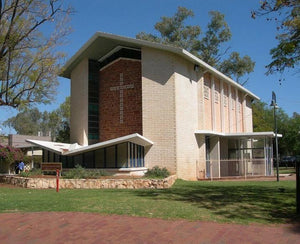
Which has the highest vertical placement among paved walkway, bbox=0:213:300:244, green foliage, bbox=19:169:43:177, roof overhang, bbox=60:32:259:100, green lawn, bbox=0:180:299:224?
roof overhang, bbox=60:32:259:100

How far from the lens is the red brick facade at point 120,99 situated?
73.4ft

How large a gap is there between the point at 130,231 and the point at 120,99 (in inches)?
631

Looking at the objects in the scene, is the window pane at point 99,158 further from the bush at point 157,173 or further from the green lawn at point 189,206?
the green lawn at point 189,206

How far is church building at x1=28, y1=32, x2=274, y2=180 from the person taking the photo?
67.1ft

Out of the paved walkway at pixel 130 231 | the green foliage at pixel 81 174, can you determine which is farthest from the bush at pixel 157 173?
the paved walkway at pixel 130 231

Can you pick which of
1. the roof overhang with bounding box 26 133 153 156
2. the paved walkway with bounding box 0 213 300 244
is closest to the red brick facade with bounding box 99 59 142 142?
the roof overhang with bounding box 26 133 153 156

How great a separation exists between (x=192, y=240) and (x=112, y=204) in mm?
4263

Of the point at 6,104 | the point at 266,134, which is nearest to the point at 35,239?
the point at 6,104

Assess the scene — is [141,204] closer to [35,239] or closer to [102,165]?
[35,239]

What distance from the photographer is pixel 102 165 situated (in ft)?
68.7

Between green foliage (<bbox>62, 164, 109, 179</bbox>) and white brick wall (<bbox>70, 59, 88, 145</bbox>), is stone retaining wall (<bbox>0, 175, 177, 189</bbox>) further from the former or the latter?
white brick wall (<bbox>70, 59, 88, 145</bbox>)

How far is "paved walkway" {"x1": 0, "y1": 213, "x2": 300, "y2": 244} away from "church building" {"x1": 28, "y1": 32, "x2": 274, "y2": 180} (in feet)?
34.5

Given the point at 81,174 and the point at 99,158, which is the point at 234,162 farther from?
the point at 81,174

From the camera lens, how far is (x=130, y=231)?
25.6 feet
